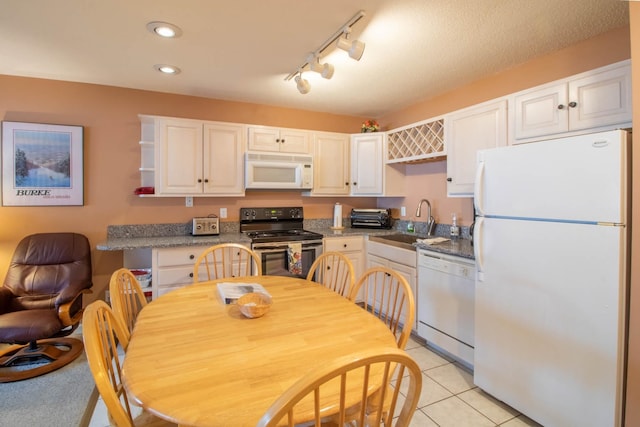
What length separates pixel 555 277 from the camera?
1.67m

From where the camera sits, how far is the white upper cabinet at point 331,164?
3729 millimetres

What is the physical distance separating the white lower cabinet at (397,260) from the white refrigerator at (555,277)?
767 mm

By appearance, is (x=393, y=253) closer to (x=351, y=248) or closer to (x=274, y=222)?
(x=351, y=248)

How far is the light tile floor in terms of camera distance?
1.82 metres

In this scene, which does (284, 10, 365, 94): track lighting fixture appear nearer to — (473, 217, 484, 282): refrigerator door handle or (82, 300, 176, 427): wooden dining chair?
(473, 217, 484, 282): refrigerator door handle

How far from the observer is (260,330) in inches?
50.0

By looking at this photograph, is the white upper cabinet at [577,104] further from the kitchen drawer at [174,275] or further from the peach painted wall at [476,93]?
the kitchen drawer at [174,275]

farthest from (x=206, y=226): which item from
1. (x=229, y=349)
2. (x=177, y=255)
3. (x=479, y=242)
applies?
(x=479, y=242)

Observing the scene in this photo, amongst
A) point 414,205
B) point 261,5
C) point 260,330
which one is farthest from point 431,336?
point 261,5

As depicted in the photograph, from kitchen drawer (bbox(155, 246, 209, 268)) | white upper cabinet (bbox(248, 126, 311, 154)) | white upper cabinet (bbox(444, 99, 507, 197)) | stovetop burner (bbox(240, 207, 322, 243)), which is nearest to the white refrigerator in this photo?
white upper cabinet (bbox(444, 99, 507, 197))

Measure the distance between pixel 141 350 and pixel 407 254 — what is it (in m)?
2.30

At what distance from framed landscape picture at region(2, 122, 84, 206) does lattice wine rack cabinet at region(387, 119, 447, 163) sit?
3155mm

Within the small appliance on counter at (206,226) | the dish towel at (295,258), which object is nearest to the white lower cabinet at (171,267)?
the small appliance on counter at (206,226)

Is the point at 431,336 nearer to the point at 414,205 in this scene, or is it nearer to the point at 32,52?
the point at 414,205
